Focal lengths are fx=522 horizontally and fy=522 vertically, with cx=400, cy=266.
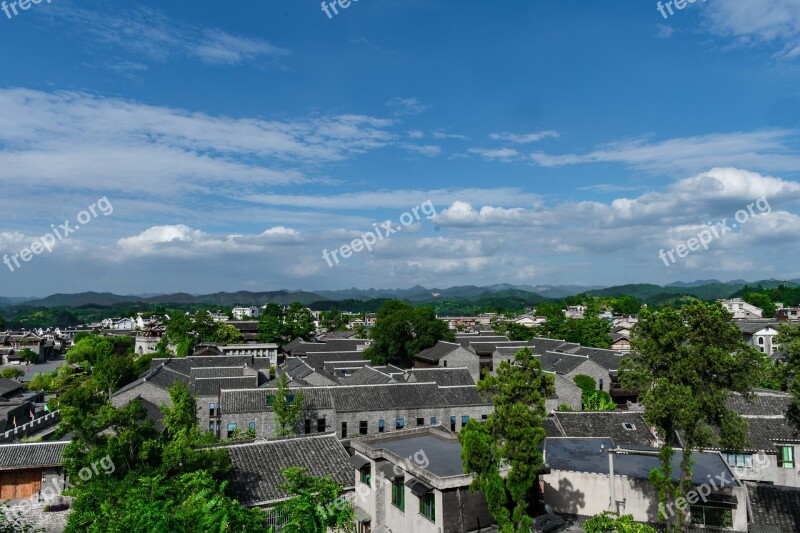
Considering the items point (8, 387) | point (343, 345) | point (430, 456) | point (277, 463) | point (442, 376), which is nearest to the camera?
point (430, 456)

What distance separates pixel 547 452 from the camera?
2197 cm

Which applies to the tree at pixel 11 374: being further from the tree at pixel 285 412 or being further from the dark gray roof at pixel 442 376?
the dark gray roof at pixel 442 376

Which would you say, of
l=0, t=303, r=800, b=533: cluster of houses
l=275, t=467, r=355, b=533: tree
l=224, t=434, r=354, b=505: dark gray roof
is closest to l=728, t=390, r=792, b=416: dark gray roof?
l=0, t=303, r=800, b=533: cluster of houses

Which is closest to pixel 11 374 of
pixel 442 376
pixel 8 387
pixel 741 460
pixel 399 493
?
pixel 8 387

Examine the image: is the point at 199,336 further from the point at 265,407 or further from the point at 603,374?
the point at 603,374

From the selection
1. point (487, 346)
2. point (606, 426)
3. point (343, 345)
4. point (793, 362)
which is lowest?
point (606, 426)

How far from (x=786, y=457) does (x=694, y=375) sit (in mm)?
14372

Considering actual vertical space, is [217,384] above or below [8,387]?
above

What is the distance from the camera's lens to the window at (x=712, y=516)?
708 inches

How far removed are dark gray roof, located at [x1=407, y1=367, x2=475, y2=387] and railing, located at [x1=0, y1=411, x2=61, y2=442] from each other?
26.8 meters

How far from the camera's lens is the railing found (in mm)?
35781

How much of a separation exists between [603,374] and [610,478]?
36.0m

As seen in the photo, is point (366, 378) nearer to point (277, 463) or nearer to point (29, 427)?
point (277, 463)

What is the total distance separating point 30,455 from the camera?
92.9 feet
